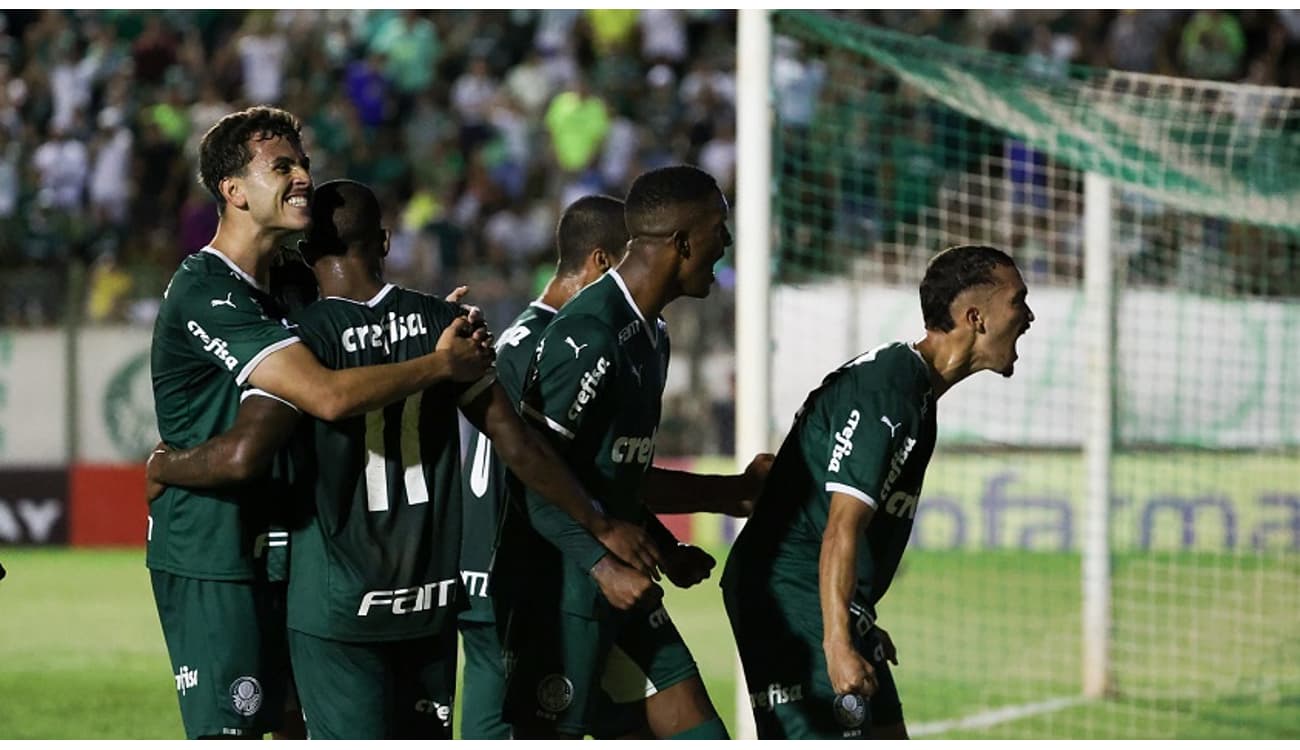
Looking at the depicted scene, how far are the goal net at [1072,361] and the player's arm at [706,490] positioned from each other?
94.1 inches

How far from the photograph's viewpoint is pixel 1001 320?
544 cm

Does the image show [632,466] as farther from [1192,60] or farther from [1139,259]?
[1192,60]

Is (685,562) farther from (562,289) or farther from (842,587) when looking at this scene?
(562,289)

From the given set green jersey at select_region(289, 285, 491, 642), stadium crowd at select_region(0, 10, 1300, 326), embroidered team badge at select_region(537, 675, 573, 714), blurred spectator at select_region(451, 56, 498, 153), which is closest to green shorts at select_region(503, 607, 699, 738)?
embroidered team badge at select_region(537, 675, 573, 714)

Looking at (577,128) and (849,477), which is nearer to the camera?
(849,477)

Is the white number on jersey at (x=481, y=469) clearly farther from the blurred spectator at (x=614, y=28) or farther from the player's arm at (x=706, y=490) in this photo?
the blurred spectator at (x=614, y=28)

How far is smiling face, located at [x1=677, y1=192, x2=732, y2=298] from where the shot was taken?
5414mm

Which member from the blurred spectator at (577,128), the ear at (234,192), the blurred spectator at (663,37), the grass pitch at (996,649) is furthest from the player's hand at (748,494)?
the blurred spectator at (663,37)

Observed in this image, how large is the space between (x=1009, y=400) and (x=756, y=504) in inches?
352

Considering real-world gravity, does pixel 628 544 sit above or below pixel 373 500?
below

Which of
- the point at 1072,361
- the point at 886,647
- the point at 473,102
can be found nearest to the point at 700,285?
the point at 886,647

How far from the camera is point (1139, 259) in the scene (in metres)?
13.5

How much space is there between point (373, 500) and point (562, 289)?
1.80m

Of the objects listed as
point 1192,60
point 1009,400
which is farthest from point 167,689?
A: point 1192,60
